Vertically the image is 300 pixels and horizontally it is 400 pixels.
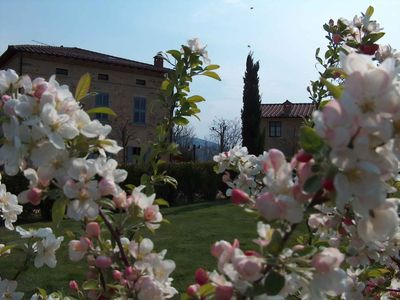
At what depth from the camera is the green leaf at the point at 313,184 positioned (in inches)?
31.3

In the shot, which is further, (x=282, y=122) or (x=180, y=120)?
(x=282, y=122)

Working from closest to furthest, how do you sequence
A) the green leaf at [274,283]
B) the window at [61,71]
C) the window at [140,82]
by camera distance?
the green leaf at [274,283] < the window at [61,71] < the window at [140,82]

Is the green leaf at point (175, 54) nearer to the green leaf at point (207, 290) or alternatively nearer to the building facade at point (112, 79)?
the green leaf at point (207, 290)

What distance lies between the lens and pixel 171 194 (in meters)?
13.8

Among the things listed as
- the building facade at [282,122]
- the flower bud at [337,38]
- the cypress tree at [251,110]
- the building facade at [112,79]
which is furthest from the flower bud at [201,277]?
the building facade at [282,122]

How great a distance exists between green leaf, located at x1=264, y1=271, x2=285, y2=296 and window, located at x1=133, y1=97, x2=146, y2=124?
22.4 metres

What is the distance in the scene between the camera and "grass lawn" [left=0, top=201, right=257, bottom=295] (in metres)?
5.32

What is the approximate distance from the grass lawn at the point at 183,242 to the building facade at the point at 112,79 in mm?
9642

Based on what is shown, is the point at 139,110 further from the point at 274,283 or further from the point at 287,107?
the point at 274,283

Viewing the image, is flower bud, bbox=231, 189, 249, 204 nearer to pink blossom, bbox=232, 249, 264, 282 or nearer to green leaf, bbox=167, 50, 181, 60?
pink blossom, bbox=232, 249, 264, 282

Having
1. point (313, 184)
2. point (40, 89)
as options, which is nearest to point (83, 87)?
point (40, 89)

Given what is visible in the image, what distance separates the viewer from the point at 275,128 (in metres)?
33.8

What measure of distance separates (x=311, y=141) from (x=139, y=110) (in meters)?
22.8

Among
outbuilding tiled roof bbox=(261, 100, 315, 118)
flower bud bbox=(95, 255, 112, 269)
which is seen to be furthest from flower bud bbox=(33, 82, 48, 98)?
outbuilding tiled roof bbox=(261, 100, 315, 118)
